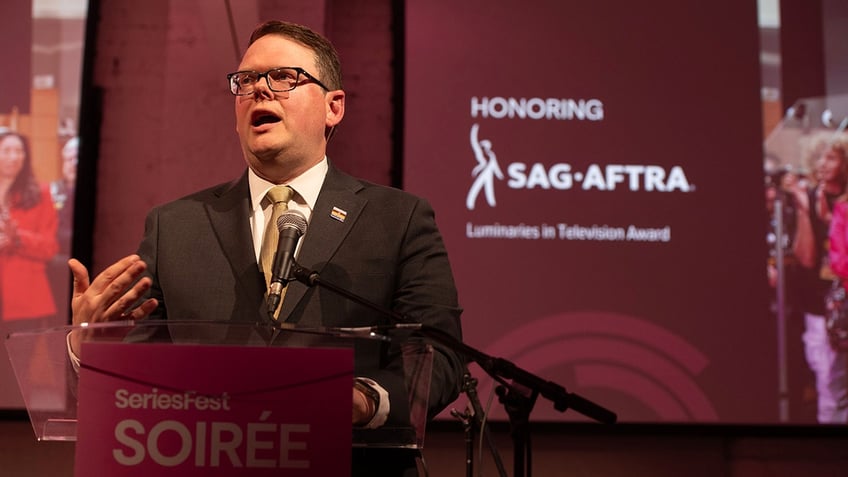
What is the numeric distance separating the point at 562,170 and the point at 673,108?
62 centimetres

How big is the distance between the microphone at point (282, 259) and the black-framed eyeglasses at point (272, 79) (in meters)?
0.47

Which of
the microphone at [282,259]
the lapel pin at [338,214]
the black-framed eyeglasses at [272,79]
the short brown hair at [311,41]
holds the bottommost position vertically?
the microphone at [282,259]

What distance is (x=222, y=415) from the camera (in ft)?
3.97

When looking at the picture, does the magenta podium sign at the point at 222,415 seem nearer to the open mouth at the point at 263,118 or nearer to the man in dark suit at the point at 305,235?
the man in dark suit at the point at 305,235

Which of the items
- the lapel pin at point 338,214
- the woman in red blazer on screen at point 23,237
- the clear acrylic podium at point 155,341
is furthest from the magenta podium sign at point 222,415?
the woman in red blazer on screen at point 23,237

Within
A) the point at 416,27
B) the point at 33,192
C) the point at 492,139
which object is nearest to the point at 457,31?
the point at 416,27

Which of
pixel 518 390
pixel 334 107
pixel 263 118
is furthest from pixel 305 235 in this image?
pixel 518 390

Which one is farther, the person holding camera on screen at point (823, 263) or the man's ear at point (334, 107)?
the person holding camera on screen at point (823, 263)

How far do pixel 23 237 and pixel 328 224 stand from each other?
108 inches

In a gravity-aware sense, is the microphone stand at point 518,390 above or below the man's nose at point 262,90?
below

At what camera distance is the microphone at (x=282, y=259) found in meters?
1.58

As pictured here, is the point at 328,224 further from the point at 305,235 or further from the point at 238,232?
the point at 238,232

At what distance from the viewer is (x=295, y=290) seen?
1903 millimetres

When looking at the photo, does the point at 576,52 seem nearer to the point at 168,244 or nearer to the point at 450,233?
the point at 450,233
